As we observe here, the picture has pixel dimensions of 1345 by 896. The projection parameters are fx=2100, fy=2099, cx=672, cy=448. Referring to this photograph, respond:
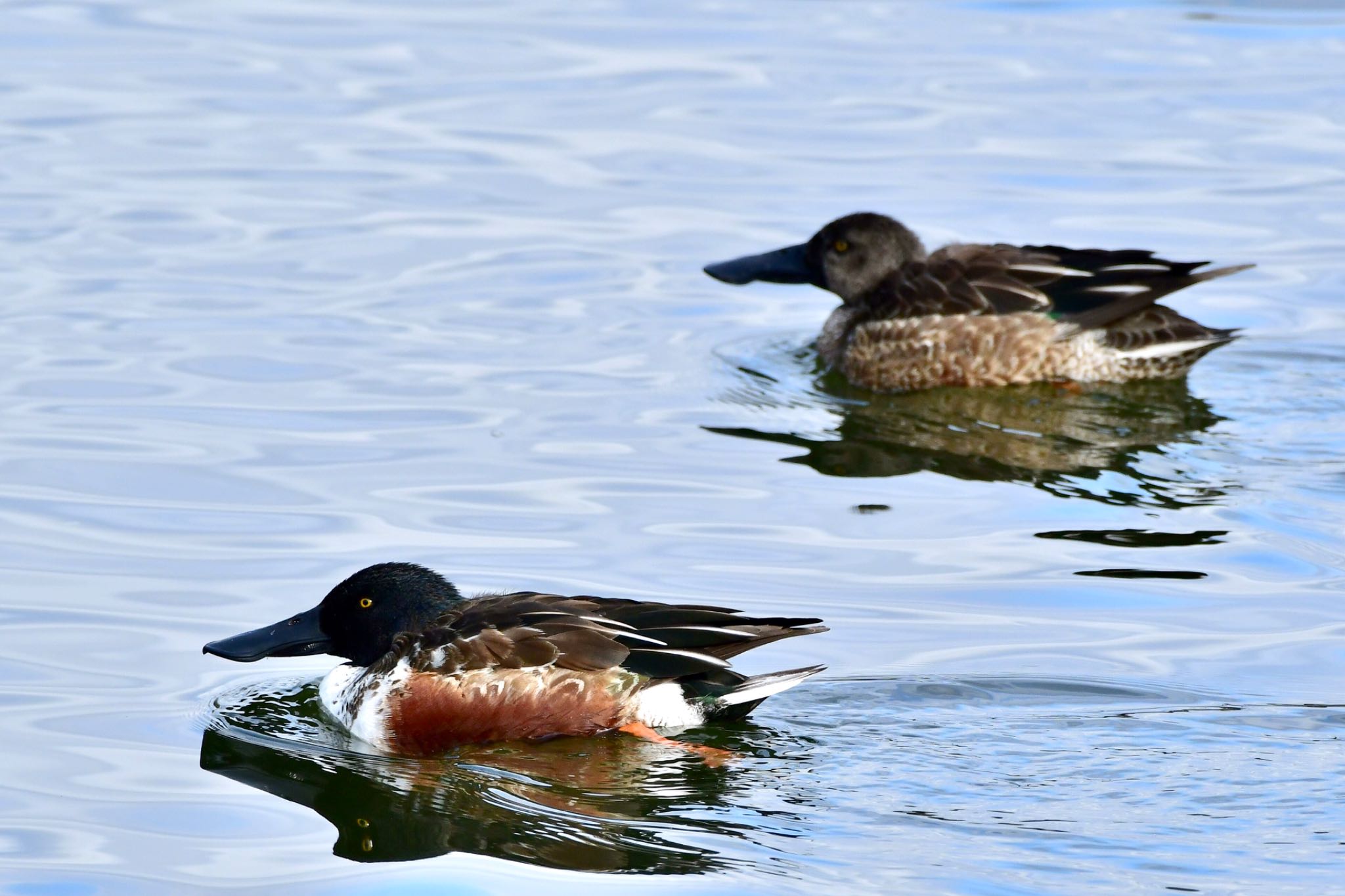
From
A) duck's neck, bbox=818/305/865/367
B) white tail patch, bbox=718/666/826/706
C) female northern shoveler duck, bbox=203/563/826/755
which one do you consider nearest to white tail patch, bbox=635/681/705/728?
female northern shoveler duck, bbox=203/563/826/755

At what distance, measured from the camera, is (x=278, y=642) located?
28.3 feet

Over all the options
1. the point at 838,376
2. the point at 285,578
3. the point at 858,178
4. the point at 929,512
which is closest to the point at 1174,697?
the point at 929,512

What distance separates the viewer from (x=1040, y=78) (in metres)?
20.0

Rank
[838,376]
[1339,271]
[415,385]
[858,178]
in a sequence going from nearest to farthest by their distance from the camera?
[415,385] < [838,376] < [1339,271] < [858,178]

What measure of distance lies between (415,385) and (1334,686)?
622 cm

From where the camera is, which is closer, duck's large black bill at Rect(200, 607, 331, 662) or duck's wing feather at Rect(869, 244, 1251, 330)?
duck's large black bill at Rect(200, 607, 331, 662)

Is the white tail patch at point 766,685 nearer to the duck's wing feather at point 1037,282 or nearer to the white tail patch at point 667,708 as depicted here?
the white tail patch at point 667,708

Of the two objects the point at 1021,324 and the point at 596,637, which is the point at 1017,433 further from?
the point at 596,637

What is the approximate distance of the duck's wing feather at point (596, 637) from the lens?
8125 mm

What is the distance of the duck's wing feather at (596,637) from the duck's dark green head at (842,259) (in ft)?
21.4

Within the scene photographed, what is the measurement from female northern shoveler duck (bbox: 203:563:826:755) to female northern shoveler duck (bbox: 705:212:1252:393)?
571 centimetres

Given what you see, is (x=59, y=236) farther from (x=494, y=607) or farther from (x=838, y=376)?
(x=494, y=607)

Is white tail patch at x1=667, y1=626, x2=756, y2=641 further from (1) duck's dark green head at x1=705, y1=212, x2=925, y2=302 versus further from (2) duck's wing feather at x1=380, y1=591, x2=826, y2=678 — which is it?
(1) duck's dark green head at x1=705, y1=212, x2=925, y2=302

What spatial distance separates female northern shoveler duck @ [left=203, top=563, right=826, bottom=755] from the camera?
8.15 m
